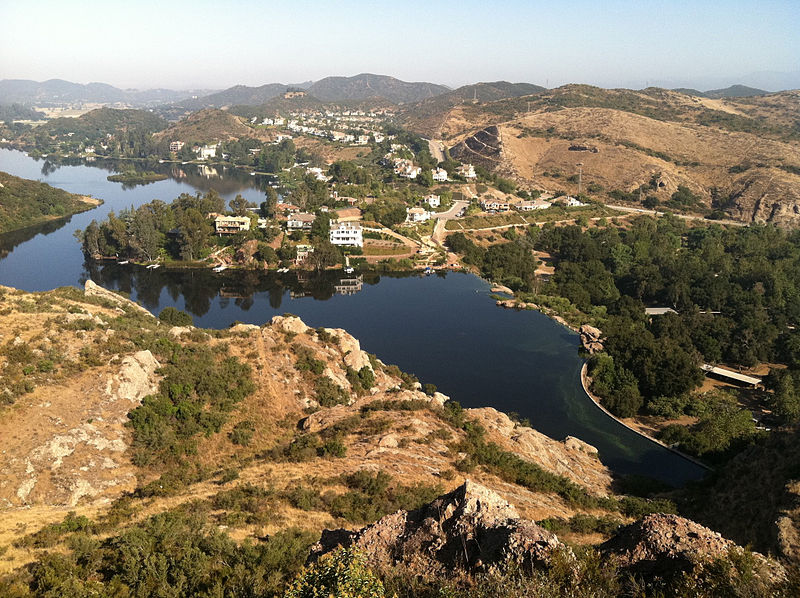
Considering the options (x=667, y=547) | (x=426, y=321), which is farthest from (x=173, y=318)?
(x=667, y=547)

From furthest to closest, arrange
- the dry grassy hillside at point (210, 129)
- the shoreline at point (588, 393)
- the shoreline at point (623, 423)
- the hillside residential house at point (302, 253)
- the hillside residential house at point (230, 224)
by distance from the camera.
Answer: the dry grassy hillside at point (210, 129), the hillside residential house at point (230, 224), the hillside residential house at point (302, 253), the shoreline at point (588, 393), the shoreline at point (623, 423)

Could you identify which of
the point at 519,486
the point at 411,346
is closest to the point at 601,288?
the point at 411,346

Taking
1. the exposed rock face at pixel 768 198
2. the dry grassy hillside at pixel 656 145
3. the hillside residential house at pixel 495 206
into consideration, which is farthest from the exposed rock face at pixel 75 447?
the dry grassy hillside at pixel 656 145

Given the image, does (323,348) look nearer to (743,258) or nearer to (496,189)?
(743,258)

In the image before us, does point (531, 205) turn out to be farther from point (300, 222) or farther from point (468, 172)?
point (300, 222)

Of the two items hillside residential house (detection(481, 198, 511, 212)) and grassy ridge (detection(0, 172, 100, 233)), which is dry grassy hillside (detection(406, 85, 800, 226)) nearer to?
hillside residential house (detection(481, 198, 511, 212))

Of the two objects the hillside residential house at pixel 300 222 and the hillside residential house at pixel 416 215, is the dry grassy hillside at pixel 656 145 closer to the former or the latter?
the hillside residential house at pixel 416 215

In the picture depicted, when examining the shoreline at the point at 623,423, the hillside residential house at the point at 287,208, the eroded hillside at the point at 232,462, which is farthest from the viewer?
the hillside residential house at the point at 287,208
